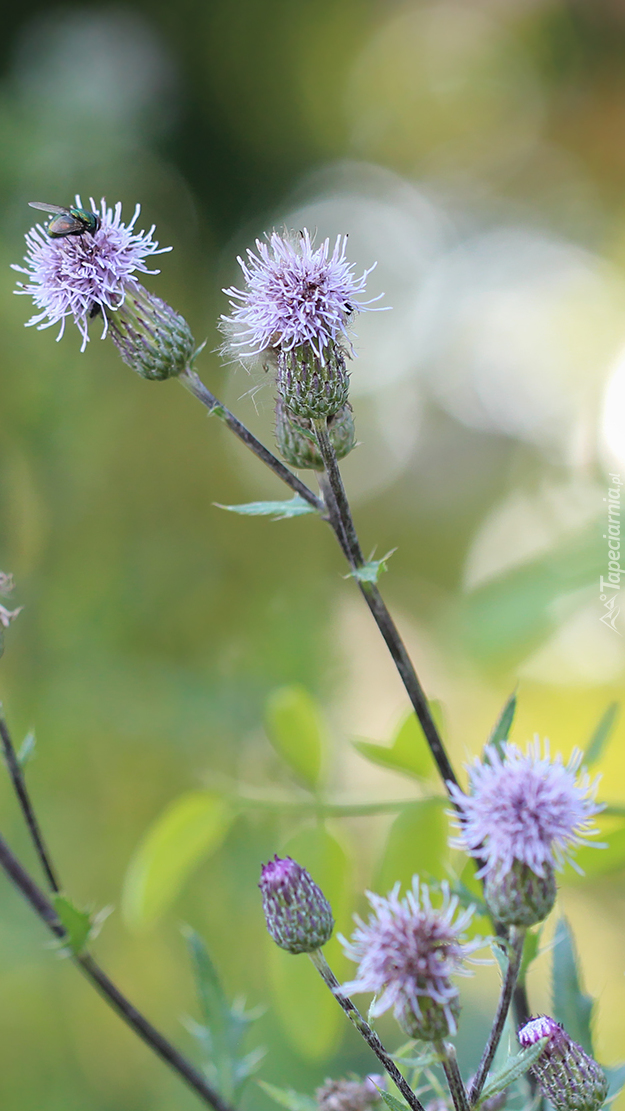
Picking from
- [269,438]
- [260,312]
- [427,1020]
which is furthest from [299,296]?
[269,438]

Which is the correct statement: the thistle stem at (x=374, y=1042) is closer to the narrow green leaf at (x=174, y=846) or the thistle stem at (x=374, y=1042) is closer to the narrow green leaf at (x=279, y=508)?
the narrow green leaf at (x=279, y=508)

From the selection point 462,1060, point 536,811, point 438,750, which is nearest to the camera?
point 536,811

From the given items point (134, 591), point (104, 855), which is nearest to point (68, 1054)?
point (104, 855)

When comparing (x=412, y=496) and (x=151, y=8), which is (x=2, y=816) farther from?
(x=151, y=8)

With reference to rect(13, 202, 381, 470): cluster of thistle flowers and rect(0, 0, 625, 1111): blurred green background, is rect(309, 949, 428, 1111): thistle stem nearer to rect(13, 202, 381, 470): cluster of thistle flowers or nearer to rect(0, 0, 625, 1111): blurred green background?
rect(13, 202, 381, 470): cluster of thistle flowers

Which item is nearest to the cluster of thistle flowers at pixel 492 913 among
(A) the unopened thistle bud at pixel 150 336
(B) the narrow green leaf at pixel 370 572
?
(B) the narrow green leaf at pixel 370 572

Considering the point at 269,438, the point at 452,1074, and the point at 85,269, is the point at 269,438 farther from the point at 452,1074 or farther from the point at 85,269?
the point at 452,1074

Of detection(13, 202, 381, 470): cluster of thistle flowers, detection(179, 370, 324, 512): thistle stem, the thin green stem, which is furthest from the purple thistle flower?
the thin green stem
